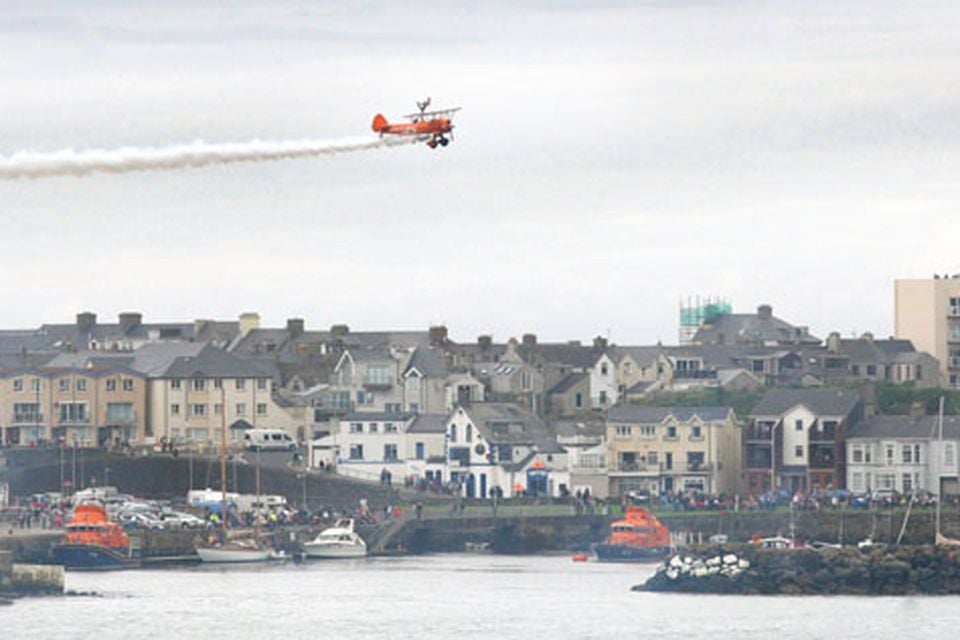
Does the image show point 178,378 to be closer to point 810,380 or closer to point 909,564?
point 810,380

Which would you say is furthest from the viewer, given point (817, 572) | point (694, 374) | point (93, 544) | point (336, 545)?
point (694, 374)

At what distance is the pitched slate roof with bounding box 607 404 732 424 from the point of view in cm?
16488

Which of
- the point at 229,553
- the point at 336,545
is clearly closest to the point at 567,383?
the point at 336,545

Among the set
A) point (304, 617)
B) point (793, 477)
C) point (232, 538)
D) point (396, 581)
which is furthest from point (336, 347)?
point (304, 617)

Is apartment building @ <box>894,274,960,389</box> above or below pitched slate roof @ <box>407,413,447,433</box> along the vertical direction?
above

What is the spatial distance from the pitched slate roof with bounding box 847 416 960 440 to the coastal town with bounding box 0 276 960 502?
0.44ft

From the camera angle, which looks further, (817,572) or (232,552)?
(232,552)

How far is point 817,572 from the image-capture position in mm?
126375

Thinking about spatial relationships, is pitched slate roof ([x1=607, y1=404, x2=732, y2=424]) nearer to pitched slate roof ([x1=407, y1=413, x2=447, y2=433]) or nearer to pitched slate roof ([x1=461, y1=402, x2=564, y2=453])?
pitched slate roof ([x1=461, y1=402, x2=564, y2=453])

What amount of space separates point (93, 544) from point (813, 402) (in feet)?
141

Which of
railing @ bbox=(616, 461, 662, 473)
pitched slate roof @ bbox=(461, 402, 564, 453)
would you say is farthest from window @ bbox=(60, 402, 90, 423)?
railing @ bbox=(616, 461, 662, 473)

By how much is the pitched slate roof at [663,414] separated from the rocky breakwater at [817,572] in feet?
118

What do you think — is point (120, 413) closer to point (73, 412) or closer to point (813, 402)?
point (73, 412)

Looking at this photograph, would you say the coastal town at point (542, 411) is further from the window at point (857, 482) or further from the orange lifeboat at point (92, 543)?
the orange lifeboat at point (92, 543)
